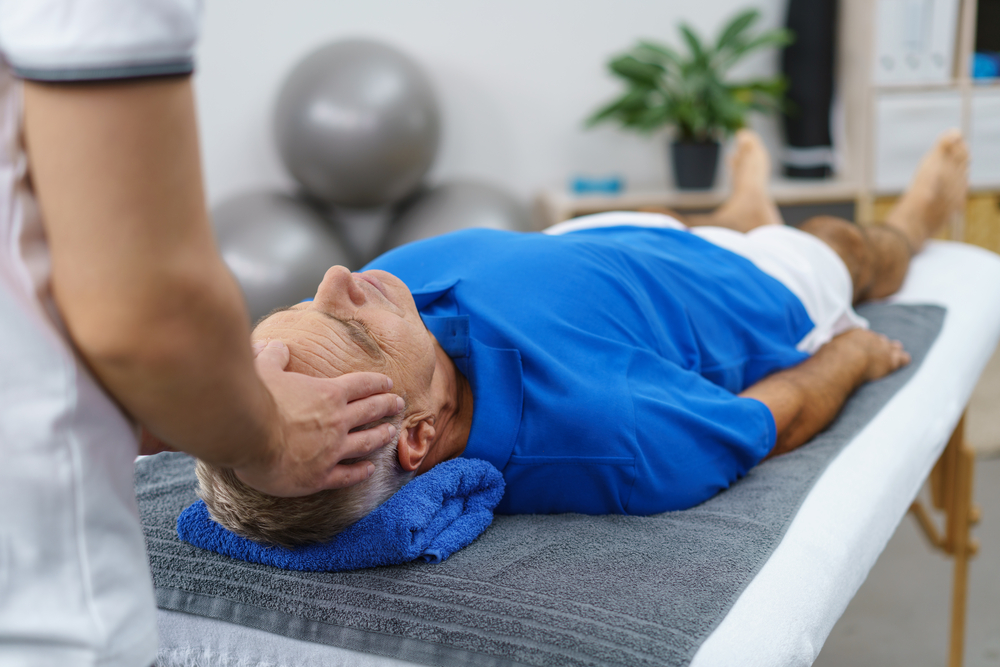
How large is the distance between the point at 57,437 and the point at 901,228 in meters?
2.12

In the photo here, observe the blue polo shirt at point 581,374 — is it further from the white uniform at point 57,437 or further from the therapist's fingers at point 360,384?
the white uniform at point 57,437

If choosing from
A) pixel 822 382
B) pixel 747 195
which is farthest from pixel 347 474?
pixel 747 195

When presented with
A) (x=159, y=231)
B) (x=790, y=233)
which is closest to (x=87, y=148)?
(x=159, y=231)

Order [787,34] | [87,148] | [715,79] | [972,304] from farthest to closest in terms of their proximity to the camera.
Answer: [787,34]
[715,79]
[972,304]
[87,148]

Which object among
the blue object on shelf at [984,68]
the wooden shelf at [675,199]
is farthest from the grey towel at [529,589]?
the blue object on shelf at [984,68]

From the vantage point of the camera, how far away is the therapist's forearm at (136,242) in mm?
365

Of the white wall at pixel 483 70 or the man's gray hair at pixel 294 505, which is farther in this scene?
the white wall at pixel 483 70

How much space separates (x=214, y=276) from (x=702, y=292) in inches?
40.4

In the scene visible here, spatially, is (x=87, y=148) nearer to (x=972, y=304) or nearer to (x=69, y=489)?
(x=69, y=489)

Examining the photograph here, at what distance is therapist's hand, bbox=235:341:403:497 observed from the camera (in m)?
0.56

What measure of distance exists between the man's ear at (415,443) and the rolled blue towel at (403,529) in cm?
2

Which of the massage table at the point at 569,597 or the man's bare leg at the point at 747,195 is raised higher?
the man's bare leg at the point at 747,195

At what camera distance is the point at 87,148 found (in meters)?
0.36

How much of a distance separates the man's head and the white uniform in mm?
261
